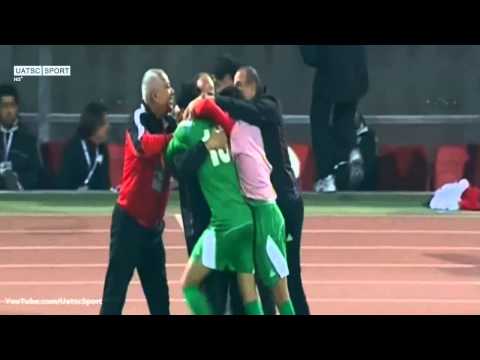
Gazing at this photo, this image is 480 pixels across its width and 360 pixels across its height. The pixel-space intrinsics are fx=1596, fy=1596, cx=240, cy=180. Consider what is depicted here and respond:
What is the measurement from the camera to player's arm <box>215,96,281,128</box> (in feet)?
26.1

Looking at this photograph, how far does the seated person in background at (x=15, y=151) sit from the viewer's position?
938 cm

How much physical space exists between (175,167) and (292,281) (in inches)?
39.4

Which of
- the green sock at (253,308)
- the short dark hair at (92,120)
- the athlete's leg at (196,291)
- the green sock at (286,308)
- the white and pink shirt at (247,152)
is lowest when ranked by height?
the green sock at (286,308)

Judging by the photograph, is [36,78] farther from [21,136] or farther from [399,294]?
[399,294]

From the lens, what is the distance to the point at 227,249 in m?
7.78

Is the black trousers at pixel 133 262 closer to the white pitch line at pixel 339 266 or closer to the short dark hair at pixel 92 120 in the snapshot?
the white pitch line at pixel 339 266

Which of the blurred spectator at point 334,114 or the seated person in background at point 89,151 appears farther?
the blurred spectator at point 334,114

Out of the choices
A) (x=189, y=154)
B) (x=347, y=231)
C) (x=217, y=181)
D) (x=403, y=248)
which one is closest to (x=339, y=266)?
(x=403, y=248)

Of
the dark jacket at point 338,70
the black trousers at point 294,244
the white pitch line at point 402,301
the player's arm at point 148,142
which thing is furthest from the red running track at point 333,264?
the dark jacket at point 338,70

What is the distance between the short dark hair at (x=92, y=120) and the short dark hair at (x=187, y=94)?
139 cm

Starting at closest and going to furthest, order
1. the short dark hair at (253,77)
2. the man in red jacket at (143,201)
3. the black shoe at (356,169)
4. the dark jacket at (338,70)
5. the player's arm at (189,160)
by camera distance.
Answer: the player's arm at (189,160)
the man in red jacket at (143,201)
the short dark hair at (253,77)
the dark jacket at (338,70)
the black shoe at (356,169)

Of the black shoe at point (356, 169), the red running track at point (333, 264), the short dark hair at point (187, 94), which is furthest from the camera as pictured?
the black shoe at point (356, 169)

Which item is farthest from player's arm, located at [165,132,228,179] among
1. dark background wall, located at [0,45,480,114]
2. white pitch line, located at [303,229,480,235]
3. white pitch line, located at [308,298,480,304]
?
white pitch line, located at [303,229,480,235]
